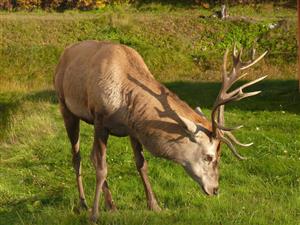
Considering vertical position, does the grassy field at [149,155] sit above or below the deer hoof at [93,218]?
below

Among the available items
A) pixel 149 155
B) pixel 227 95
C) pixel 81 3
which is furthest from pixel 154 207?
pixel 81 3

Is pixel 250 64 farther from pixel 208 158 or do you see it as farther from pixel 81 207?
pixel 81 207

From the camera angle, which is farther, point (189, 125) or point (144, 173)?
point (144, 173)

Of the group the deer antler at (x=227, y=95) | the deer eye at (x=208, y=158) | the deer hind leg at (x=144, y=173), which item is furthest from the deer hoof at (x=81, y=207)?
the deer antler at (x=227, y=95)

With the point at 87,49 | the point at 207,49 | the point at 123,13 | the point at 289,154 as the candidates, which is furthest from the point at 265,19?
the point at 87,49

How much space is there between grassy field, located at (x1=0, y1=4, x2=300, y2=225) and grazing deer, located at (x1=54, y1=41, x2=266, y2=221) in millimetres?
567

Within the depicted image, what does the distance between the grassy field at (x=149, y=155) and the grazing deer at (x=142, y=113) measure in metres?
0.57

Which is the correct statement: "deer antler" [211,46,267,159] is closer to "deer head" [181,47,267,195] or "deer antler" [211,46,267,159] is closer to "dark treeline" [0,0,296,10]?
"deer head" [181,47,267,195]

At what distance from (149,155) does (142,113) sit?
3902 millimetres

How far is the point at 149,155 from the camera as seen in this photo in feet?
34.4

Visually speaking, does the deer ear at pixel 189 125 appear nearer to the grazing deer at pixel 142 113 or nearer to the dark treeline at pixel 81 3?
the grazing deer at pixel 142 113

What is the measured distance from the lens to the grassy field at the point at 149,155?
23.9 feet

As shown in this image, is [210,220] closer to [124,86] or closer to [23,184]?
[124,86]

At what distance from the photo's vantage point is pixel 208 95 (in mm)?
18844
